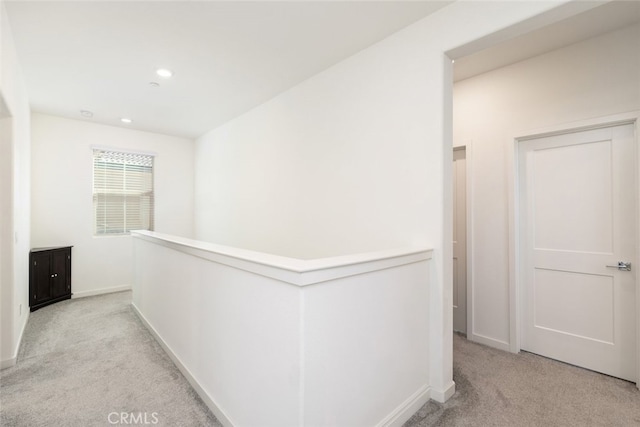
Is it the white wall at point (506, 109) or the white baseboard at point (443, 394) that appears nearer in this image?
the white baseboard at point (443, 394)

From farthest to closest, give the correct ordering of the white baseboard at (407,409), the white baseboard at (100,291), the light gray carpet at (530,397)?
1. the white baseboard at (100,291)
2. the light gray carpet at (530,397)
3. the white baseboard at (407,409)

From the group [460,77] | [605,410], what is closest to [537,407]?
[605,410]

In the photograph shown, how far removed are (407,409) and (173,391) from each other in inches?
64.3

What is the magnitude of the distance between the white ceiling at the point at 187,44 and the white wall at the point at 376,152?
229mm

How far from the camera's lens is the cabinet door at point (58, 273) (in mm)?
4137

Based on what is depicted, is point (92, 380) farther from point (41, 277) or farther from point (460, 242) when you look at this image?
point (460, 242)

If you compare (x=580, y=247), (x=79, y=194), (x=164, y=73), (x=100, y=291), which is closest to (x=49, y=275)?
(x=100, y=291)

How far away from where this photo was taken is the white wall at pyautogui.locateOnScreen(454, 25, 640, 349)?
2.35 m

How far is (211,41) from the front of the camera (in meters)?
2.49

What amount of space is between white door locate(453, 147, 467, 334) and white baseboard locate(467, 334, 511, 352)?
181 mm

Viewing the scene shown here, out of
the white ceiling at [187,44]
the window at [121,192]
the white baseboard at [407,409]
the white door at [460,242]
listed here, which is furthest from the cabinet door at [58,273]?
the white door at [460,242]

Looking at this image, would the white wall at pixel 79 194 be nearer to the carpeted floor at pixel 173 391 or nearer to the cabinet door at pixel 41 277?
the cabinet door at pixel 41 277

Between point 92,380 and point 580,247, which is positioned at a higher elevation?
point 580,247

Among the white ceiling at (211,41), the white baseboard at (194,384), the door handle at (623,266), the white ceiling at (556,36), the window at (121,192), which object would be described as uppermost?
the white ceiling at (211,41)
